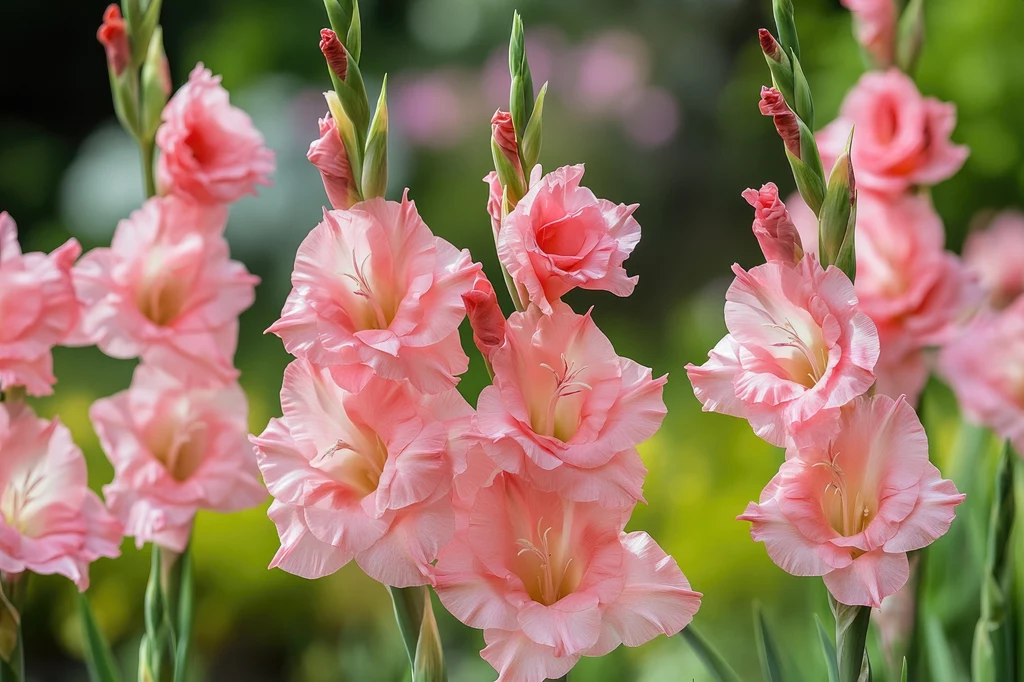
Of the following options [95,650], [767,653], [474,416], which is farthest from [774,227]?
[95,650]

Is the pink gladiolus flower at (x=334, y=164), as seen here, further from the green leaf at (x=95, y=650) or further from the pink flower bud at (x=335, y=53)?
the green leaf at (x=95, y=650)

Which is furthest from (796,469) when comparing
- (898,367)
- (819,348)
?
(898,367)

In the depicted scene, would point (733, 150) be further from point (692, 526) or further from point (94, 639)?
point (94, 639)

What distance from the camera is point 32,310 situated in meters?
0.63

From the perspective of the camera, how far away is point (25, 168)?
306 centimetres

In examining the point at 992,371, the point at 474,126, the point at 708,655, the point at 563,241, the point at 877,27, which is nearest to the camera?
the point at 563,241

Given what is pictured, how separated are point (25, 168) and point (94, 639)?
2.67m

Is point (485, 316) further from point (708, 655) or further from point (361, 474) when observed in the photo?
point (708, 655)

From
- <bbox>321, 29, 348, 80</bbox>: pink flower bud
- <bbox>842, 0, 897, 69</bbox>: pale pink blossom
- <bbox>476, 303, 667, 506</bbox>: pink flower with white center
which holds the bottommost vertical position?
<bbox>476, 303, 667, 506</bbox>: pink flower with white center

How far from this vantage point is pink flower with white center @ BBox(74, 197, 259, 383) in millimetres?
673

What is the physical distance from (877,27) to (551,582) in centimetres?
55

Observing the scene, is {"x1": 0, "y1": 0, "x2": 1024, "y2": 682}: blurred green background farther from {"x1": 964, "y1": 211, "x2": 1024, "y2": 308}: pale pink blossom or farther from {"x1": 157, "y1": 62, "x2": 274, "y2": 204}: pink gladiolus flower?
{"x1": 157, "y1": 62, "x2": 274, "y2": 204}: pink gladiolus flower

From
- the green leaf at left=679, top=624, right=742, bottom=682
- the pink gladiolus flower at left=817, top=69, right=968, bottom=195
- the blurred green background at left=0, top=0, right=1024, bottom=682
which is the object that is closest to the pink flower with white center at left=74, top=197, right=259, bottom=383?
the green leaf at left=679, top=624, right=742, bottom=682

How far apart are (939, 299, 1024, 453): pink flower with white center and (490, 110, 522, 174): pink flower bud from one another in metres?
0.61
